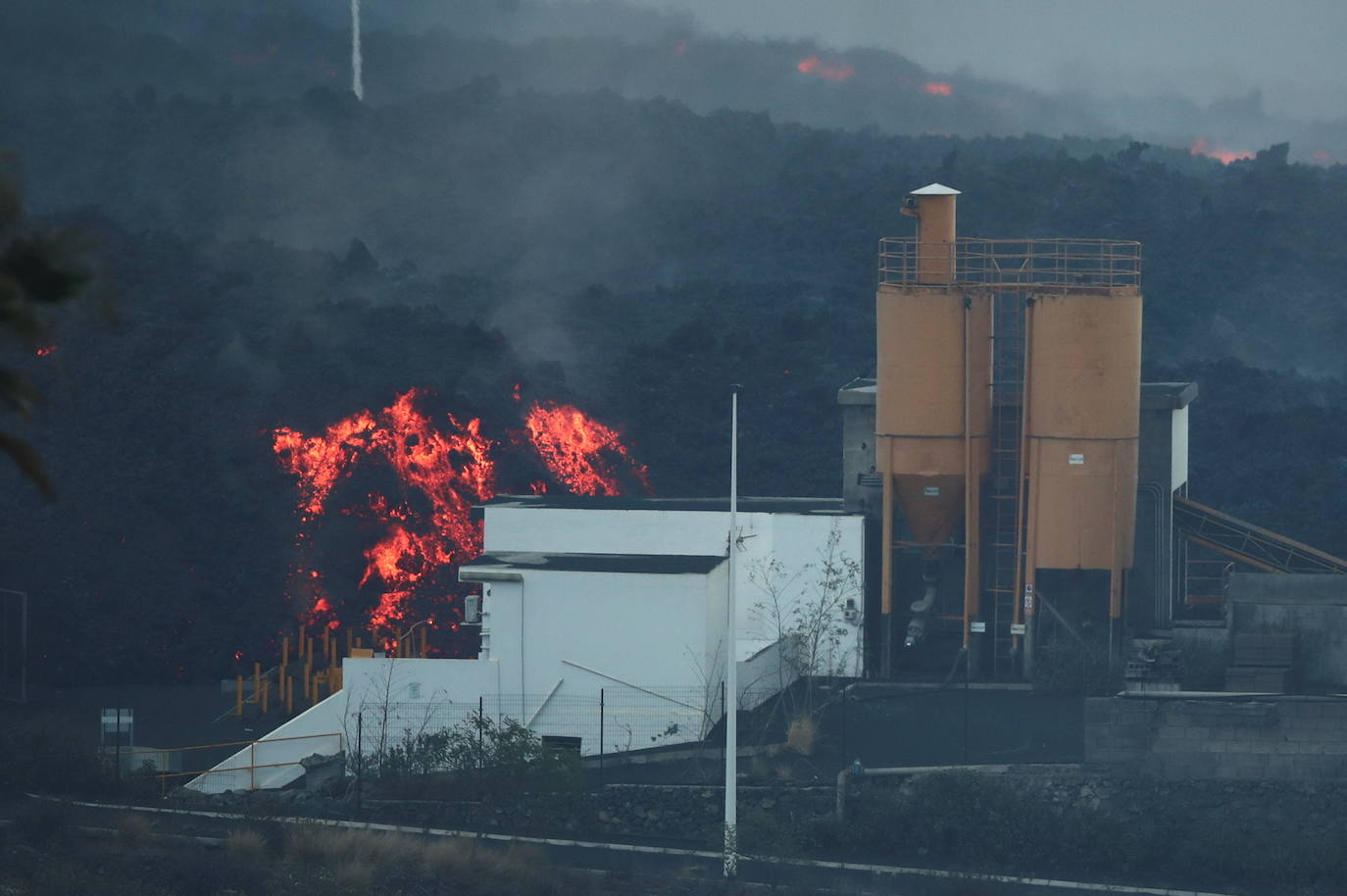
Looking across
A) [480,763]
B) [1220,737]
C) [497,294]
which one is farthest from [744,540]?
[497,294]

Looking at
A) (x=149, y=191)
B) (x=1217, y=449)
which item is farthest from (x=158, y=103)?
(x=1217, y=449)

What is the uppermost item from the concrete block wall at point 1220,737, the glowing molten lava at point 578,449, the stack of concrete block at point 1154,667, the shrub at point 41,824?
the glowing molten lava at point 578,449

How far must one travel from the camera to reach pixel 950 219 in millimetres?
35188

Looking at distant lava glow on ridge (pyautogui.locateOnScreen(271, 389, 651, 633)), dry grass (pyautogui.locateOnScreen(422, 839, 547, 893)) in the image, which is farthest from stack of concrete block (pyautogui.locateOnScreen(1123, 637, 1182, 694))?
distant lava glow on ridge (pyautogui.locateOnScreen(271, 389, 651, 633))

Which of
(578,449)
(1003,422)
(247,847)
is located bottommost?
(247,847)

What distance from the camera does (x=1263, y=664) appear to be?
3133cm

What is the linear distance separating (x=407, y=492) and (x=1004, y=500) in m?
15.4

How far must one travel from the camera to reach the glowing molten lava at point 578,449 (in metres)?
49.3

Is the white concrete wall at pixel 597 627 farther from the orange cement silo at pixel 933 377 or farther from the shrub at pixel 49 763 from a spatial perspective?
the shrub at pixel 49 763

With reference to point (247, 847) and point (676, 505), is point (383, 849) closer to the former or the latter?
point (247, 847)

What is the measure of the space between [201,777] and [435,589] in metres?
13.6

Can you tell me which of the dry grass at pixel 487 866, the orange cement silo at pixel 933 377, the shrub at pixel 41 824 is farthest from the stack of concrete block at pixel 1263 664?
the shrub at pixel 41 824

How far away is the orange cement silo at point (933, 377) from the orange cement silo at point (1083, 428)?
3.51ft

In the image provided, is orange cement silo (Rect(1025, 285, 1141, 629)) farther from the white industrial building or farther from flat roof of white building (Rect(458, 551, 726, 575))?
flat roof of white building (Rect(458, 551, 726, 575))
